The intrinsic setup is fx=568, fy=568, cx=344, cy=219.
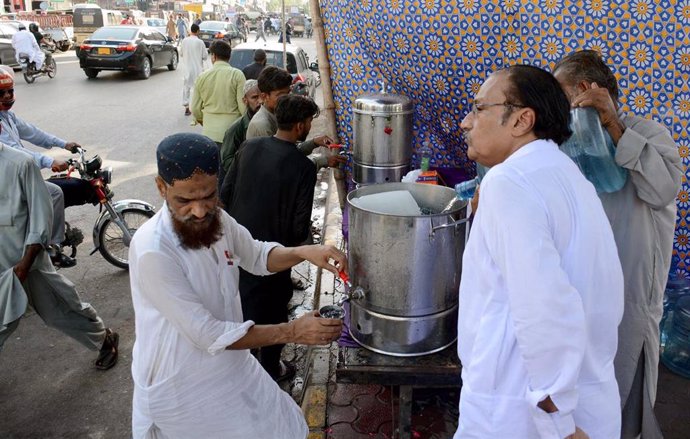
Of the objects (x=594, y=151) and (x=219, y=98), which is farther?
(x=219, y=98)

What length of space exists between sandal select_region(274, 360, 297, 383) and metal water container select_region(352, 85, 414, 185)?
1.40 m

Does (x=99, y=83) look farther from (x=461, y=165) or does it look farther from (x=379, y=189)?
(x=379, y=189)

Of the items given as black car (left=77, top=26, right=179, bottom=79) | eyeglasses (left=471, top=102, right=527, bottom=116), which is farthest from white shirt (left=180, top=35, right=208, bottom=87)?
eyeglasses (left=471, top=102, right=527, bottom=116)

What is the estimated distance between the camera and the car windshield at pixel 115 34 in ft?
54.4

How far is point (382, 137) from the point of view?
12.9ft

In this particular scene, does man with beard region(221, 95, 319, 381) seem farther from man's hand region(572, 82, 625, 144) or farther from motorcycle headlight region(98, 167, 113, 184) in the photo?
motorcycle headlight region(98, 167, 113, 184)

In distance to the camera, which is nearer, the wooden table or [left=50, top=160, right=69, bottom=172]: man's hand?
the wooden table

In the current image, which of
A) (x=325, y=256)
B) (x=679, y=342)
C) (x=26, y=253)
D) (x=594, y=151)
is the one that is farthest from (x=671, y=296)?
(x=26, y=253)

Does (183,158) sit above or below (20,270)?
above

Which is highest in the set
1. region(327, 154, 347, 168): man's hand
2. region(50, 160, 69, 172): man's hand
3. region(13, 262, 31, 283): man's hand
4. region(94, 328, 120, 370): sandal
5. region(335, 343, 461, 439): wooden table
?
region(327, 154, 347, 168): man's hand

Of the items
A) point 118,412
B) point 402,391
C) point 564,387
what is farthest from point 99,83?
point 564,387

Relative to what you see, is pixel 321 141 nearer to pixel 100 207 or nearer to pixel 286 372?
pixel 286 372

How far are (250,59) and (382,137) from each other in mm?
7178

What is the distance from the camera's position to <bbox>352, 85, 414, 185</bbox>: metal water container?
386cm
